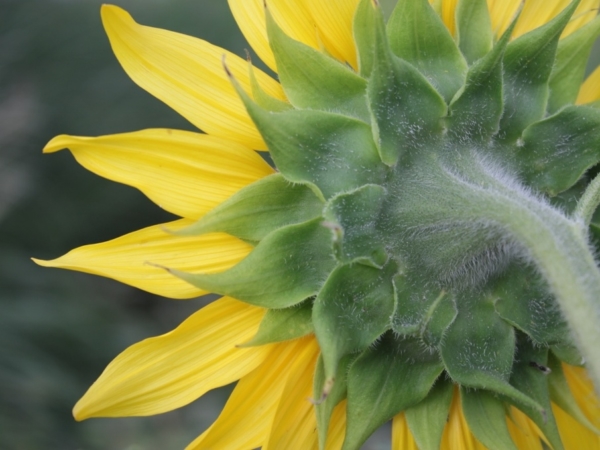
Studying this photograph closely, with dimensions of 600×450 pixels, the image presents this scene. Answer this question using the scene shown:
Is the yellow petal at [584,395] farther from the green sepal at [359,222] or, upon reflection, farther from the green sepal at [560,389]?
the green sepal at [359,222]

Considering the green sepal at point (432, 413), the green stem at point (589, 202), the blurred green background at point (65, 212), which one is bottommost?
the blurred green background at point (65, 212)

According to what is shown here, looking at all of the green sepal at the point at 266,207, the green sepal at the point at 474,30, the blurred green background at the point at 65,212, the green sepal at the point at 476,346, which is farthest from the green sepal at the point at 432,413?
the blurred green background at the point at 65,212

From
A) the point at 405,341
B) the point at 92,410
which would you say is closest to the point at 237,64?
the point at 405,341

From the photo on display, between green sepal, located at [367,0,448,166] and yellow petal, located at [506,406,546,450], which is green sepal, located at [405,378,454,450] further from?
green sepal, located at [367,0,448,166]

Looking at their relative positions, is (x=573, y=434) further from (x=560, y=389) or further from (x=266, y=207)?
(x=266, y=207)

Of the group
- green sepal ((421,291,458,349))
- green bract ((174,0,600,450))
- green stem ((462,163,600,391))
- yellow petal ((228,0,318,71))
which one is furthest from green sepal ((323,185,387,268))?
yellow petal ((228,0,318,71))

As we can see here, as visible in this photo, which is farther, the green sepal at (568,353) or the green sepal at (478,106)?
the green sepal at (568,353)
